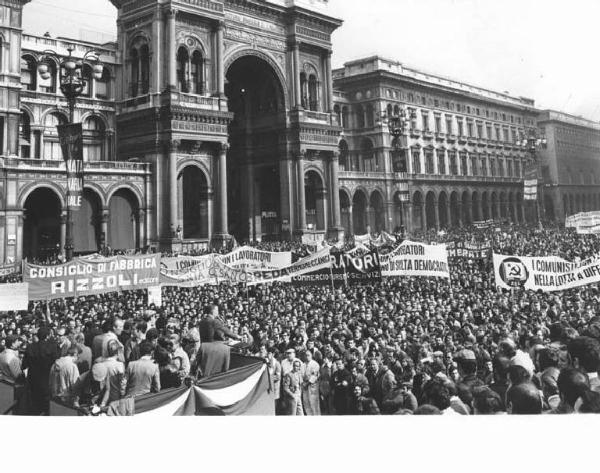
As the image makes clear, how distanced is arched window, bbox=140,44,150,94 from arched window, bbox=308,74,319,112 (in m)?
10.9

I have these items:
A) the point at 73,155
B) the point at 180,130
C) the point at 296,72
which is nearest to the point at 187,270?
the point at 73,155

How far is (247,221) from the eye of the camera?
119ft

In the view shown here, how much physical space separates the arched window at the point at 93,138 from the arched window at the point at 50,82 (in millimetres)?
2730

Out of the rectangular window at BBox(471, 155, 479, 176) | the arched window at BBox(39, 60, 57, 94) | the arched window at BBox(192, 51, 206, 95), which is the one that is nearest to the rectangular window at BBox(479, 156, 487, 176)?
the rectangular window at BBox(471, 155, 479, 176)

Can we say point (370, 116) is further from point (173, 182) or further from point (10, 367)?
point (10, 367)

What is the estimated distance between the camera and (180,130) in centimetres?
2906

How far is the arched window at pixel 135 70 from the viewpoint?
29.8 m

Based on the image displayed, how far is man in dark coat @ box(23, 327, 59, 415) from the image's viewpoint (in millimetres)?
7203

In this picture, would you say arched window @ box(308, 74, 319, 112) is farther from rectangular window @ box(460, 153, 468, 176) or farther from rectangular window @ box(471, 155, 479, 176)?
rectangular window @ box(460, 153, 468, 176)

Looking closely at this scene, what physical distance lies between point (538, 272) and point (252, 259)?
788 cm

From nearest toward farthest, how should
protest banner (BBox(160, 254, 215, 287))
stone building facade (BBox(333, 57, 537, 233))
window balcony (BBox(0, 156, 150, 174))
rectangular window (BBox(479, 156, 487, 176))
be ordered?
protest banner (BBox(160, 254, 215, 287)), window balcony (BBox(0, 156, 150, 174)), rectangular window (BBox(479, 156, 487, 176)), stone building facade (BBox(333, 57, 537, 233))

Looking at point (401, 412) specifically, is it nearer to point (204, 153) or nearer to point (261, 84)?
point (204, 153)

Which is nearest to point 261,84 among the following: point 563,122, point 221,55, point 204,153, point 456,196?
point 221,55
